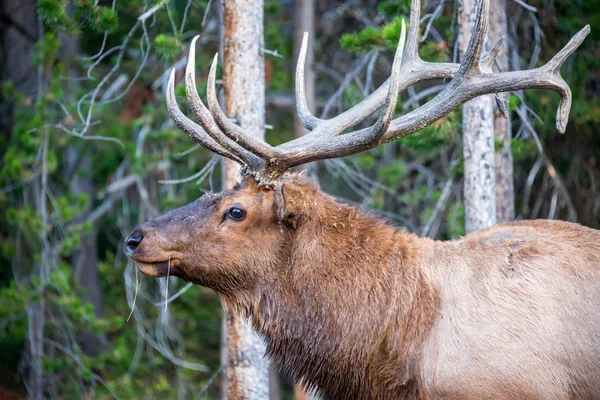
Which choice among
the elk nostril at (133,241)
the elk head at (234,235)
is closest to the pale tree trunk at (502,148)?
the elk head at (234,235)

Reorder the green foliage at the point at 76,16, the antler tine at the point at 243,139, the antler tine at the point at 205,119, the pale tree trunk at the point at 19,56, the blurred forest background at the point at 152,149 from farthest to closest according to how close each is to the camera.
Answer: the pale tree trunk at the point at 19,56
the blurred forest background at the point at 152,149
the green foliage at the point at 76,16
the antler tine at the point at 243,139
the antler tine at the point at 205,119

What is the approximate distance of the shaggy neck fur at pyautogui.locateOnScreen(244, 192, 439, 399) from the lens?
462 centimetres

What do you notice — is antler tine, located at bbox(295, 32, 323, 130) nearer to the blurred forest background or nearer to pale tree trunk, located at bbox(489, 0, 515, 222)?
the blurred forest background

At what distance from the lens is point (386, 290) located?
4730 mm

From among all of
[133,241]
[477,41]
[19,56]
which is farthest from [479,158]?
[19,56]

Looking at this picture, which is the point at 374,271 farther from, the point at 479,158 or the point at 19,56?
the point at 19,56

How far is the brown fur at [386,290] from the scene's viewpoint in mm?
4355

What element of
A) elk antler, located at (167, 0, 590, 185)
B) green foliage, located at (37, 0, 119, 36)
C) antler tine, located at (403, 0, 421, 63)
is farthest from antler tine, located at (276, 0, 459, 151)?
green foliage, located at (37, 0, 119, 36)

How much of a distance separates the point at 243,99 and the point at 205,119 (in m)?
1.40

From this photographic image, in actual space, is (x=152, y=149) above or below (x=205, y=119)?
below

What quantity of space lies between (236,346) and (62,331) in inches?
191

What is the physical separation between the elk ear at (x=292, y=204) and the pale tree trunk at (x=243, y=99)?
127cm

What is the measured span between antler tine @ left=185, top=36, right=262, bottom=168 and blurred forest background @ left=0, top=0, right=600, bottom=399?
1.81m

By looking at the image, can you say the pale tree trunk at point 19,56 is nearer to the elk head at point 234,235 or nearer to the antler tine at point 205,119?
the elk head at point 234,235
